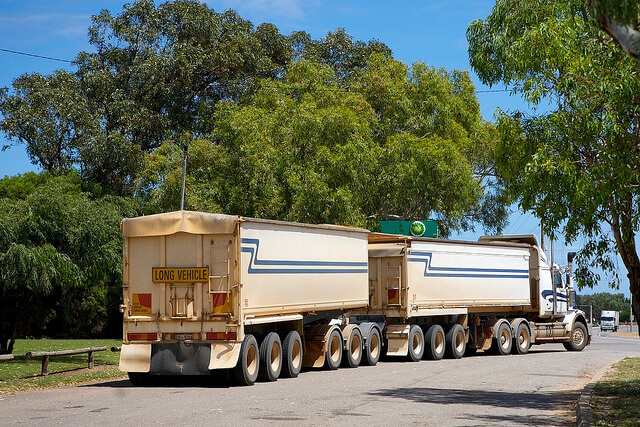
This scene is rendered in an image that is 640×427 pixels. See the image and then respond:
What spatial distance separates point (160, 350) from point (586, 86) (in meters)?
9.61

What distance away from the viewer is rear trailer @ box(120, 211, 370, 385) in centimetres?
1777

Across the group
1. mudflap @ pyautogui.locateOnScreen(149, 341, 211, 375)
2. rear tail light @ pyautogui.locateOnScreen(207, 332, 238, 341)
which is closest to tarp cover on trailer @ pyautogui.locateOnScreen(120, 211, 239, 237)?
rear tail light @ pyautogui.locateOnScreen(207, 332, 238, 341)

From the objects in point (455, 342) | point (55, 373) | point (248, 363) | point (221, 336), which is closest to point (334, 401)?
point (221, 336)

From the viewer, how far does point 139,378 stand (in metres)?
18.6

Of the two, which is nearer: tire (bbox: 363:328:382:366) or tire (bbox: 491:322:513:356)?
tire (bbox: 363:328:382:366)

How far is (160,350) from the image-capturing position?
17.9m

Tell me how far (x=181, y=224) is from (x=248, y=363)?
10.5ft

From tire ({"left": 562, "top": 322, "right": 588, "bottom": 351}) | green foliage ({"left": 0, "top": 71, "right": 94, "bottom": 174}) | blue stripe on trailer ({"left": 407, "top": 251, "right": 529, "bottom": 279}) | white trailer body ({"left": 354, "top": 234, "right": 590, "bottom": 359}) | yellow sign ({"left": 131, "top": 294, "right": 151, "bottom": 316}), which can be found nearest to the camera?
yellow sign ({"left": 131, "top": 294, "right": 151, "bottom": 316})

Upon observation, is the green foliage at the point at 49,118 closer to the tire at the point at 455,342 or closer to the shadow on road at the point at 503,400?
the tire at the point at 455,342

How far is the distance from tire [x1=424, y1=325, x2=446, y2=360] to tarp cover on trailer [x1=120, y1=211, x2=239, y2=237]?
10.4 metres

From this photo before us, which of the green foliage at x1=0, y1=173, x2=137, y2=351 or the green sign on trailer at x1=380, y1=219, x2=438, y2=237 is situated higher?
the green sign on trailer at x1=380, y1=219, x2=438, y2=237

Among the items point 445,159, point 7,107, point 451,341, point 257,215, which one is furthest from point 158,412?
point 7,107

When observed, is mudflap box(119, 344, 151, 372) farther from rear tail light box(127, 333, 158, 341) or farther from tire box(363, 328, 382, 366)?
tire box(363, 328, 382, 366)

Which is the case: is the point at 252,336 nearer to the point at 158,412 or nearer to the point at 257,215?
the point at 158,412
